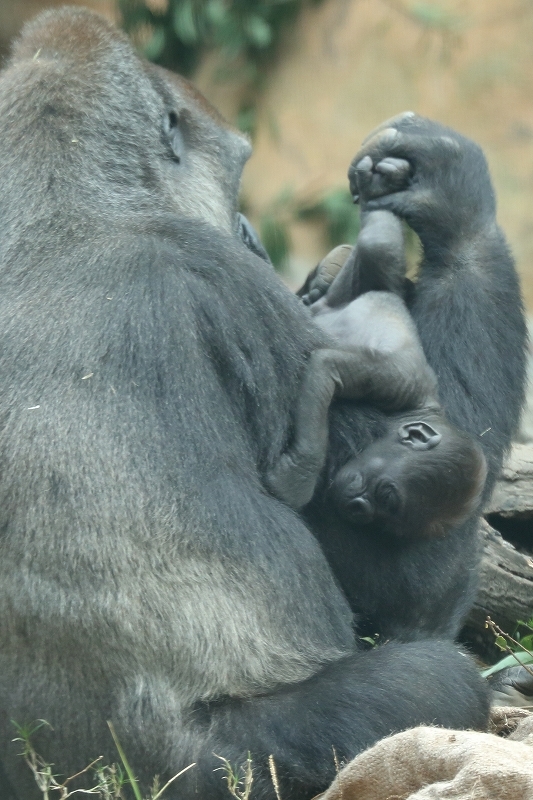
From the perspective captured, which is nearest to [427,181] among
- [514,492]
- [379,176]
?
[379,176]

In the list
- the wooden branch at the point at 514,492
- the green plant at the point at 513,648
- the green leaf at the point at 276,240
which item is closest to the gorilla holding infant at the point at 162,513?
the green plant at the point at 513,648

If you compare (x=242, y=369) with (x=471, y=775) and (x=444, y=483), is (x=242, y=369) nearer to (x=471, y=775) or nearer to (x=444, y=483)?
(x=444, y=483)

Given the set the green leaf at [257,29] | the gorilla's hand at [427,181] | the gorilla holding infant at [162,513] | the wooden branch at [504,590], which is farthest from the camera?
the green leaf at [257,29]

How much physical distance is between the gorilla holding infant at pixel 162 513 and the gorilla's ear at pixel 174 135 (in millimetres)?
93

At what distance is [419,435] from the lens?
99.2 inches

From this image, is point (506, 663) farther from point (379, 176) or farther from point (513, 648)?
point (379, 176)

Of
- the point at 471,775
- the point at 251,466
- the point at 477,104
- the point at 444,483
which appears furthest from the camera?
the point at 477,104

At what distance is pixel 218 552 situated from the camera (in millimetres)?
2127

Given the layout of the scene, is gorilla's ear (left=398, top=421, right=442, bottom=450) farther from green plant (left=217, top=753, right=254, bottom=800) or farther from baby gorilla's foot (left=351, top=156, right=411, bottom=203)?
green plant (left=217, top=753, right=254, bottom=800)

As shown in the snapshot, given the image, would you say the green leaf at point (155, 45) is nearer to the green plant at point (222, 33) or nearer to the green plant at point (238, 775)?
the green plant at point (222, 33)

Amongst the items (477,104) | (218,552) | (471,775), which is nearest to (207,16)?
(477,104)

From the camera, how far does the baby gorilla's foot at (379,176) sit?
279 centimetres

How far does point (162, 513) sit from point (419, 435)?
740 millimetres

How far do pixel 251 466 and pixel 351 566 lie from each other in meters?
0.46
